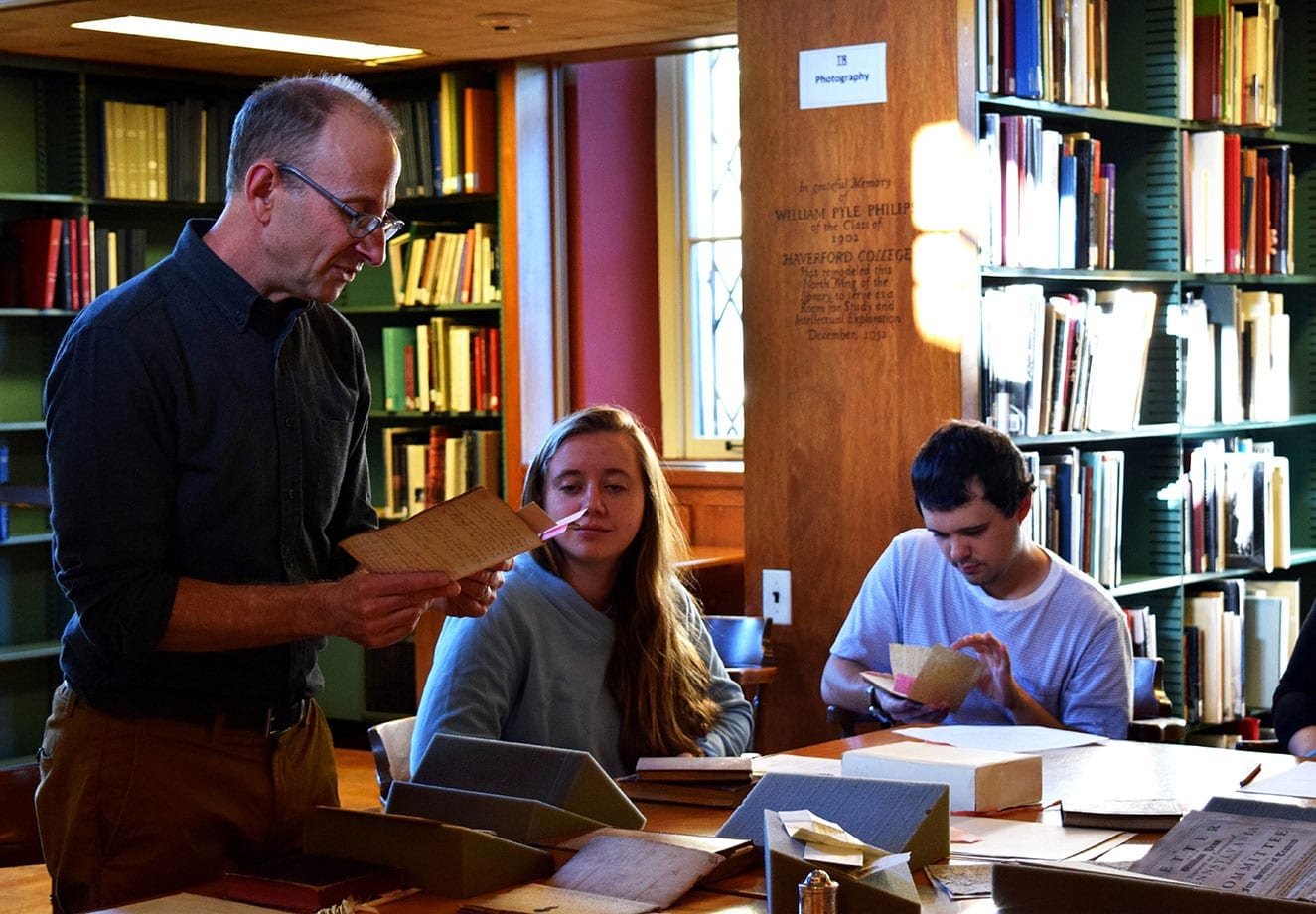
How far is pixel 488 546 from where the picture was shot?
2250 mm

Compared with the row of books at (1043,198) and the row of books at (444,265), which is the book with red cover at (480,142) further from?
the row of books at (1043,198)

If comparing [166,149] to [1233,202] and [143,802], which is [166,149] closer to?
[1233,202]

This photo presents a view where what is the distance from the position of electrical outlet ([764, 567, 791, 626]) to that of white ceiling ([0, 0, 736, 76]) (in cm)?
201

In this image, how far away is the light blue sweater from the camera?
2920mm

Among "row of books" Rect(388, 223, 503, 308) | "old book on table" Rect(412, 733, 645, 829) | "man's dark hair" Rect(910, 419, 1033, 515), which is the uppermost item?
"row of books" Rect(388, 223, 503, 308)

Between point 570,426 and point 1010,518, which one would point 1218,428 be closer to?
point 1010,518

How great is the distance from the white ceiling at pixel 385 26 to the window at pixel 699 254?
73 cm

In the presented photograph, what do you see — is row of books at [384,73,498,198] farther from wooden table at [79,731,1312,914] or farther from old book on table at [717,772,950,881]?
old book on table at [717,772,950,881]

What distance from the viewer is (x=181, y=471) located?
7.43ft

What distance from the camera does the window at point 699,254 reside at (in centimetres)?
709

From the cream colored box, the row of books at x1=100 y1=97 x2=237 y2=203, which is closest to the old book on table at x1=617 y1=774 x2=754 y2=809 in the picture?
the cream colored box

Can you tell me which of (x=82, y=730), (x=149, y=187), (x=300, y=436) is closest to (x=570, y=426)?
Result: (x=300, y=436)

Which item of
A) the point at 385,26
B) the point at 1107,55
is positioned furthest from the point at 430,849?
the point at 385,26

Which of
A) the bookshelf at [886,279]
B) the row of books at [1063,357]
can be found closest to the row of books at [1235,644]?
the bookshelf at [886,279]
